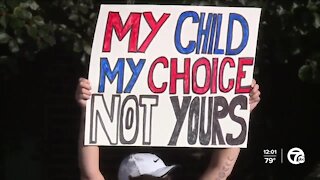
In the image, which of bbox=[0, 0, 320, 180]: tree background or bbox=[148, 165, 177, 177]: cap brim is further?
bbox=[0, 0, 320, 180]: tree background

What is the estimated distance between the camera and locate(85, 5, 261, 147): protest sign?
4.38 metres

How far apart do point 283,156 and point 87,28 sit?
153 centimetres

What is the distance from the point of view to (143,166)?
4449 mm

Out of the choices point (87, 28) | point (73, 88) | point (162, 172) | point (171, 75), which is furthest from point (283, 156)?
point (73, 88)

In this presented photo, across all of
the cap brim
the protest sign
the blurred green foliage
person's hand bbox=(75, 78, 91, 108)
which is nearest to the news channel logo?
the blurred green foliage

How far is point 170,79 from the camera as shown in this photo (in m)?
4.38

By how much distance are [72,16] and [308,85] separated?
1.70 m

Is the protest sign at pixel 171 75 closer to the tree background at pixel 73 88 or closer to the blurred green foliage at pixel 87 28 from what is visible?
the tree background at pixel 73 88

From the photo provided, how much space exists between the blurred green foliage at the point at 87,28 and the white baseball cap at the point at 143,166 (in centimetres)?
89

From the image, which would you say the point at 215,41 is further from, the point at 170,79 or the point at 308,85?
the point at 308,85

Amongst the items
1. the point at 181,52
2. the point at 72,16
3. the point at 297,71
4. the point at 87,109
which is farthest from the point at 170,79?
the point at 297,71

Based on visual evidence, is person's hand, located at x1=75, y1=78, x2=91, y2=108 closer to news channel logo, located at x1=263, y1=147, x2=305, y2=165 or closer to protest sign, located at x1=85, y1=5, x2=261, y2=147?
protest sign, located at x1=85, y1=5, x2=261, y2=147

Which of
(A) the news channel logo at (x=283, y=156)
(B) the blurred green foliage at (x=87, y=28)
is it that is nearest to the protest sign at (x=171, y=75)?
(B) the blurred green foliage at (x=87, y=28)

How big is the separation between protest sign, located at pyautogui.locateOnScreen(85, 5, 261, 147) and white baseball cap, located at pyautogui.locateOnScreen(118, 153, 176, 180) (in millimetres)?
101
